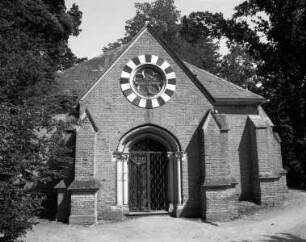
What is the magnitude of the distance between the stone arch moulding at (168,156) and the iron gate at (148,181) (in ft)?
1.07

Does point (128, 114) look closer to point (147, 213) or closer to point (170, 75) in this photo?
point (170, 75)

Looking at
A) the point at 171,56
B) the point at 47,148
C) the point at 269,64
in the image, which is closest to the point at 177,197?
the point at 171,56

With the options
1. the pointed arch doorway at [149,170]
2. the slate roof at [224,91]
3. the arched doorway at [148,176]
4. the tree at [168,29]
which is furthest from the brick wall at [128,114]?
the tree at [168,29]

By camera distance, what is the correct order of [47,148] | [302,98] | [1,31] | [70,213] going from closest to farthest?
[302,98]
[47,148]
[1,31]
[70,213]

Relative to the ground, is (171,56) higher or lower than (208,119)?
higher

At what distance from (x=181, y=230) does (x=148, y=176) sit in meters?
3.06

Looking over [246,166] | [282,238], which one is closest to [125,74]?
[246,166]

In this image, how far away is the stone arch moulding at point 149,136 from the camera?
1276cm

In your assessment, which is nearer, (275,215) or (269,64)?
(269,64)

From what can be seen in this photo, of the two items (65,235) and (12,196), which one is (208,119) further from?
(12,196)

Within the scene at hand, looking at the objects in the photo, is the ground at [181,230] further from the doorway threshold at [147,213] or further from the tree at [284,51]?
the tree at [284,51]

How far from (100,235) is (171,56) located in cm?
755

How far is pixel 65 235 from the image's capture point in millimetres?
10070

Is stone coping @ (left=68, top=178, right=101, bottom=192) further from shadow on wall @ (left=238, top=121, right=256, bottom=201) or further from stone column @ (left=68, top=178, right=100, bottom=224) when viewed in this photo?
shadow on wall @ (left=238, top=121, right=256, bottom=201)
